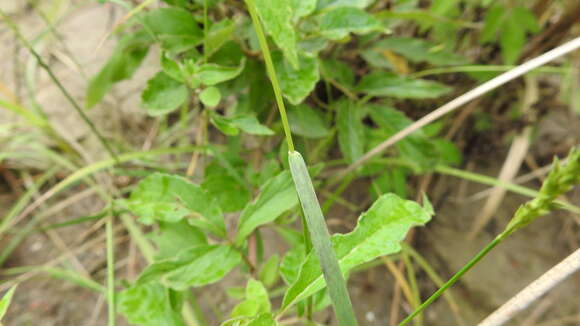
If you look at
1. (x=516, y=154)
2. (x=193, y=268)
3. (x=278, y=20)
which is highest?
(x=278, y=20)

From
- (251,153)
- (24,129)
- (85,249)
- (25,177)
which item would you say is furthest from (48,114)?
(251,153)

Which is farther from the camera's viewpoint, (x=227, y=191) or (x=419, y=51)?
(x=419, y=51)

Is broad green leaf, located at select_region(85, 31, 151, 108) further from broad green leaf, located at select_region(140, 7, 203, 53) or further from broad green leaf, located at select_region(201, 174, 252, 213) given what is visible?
broad green leaf, located at select_region(201, 174, 252, 213)

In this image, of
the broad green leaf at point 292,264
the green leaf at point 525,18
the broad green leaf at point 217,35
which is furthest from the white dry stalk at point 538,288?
the green leaf at point 525,18

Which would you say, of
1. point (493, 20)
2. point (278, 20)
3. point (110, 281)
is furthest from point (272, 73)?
point (493, 20)

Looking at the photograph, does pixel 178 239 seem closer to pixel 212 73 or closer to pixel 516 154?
pixel 212 73

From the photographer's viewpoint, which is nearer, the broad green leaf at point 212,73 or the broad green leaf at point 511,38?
the broad green leaf at point 212,73

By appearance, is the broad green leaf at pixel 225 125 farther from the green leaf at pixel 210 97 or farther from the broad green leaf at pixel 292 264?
the broad green leaf at pixel 292 264
